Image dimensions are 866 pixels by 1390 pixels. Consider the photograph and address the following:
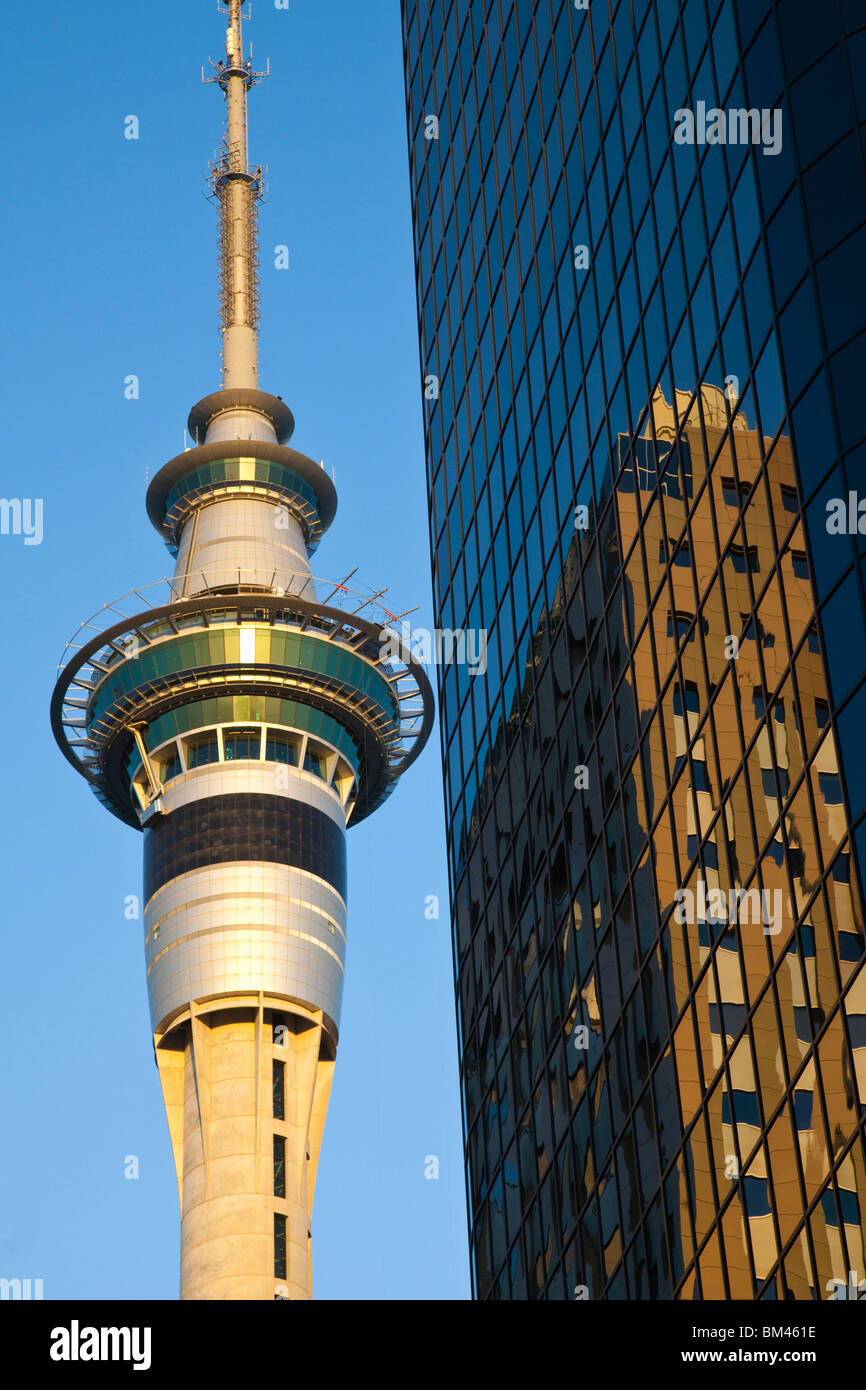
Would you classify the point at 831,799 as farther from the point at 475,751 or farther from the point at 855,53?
the point at 475,751

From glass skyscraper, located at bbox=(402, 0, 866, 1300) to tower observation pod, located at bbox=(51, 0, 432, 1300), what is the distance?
52.1 m

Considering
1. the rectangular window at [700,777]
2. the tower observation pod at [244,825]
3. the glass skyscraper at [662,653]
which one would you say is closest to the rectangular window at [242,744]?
the tower observation pod at [244,825]

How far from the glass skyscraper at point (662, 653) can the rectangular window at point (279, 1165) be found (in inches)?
2070

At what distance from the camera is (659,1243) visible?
4709cm

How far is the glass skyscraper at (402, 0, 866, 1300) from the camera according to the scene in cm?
4016

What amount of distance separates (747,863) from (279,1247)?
263 feet

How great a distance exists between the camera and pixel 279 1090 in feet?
404

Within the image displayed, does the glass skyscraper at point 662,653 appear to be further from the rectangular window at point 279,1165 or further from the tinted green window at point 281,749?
the tinted green window at point 281,749

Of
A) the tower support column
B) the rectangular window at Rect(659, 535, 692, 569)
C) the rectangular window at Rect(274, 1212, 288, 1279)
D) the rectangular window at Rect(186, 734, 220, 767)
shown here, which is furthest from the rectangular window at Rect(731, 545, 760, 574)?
the rectangular window at Rect(186, 734, 220, 767)

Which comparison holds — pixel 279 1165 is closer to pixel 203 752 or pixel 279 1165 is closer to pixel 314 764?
pixel 314 764

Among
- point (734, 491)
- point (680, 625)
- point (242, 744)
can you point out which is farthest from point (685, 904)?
point (242, 744)

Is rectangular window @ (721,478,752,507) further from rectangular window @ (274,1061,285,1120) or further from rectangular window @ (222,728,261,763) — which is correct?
rectangular window @ (222,728,261,763)
